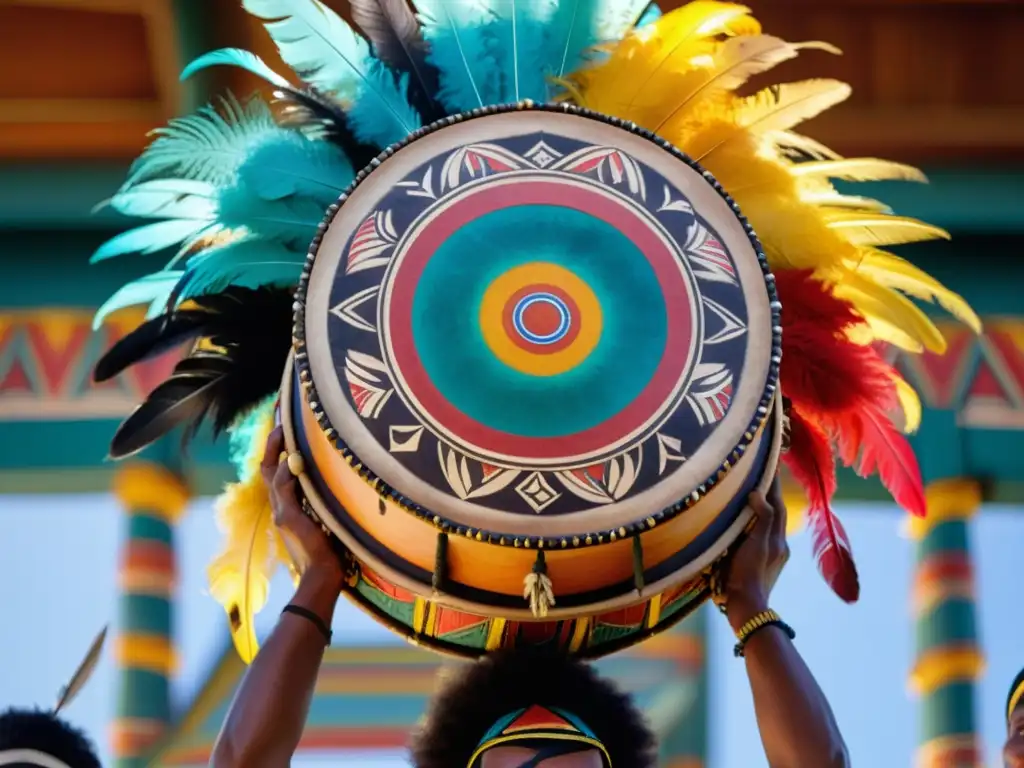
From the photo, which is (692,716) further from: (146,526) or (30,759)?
(30,759)

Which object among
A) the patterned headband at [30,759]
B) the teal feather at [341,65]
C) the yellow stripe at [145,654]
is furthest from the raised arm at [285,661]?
the yellow stripe at [145,654]

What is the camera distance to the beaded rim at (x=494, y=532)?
1.52 metres

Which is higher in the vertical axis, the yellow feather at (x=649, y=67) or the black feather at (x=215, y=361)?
the yellow feather at (x=649, y=67)

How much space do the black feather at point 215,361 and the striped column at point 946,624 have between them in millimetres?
2887

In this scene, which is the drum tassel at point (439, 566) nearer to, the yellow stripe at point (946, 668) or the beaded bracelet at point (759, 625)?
the beaded bracelet at point (759, 625)

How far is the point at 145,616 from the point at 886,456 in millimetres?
2957

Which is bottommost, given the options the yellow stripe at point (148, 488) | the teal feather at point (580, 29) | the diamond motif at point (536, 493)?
the diamond motif at point (536, 493)

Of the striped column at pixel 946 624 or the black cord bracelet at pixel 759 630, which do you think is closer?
the black cord bracelet at pixel 759 630

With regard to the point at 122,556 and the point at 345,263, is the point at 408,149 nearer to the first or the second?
the point at 345,263

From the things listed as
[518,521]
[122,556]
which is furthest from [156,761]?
[518,521]

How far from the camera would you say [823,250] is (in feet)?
5.99

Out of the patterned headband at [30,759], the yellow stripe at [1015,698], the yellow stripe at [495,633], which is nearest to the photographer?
the yellow stripe at [495,633]

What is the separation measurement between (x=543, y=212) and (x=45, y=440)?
327cm

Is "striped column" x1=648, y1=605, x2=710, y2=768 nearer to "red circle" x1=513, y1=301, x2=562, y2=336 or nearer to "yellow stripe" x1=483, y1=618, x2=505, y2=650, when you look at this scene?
"yellow stripe" x1=483, y1=618, x2=505, y2=650
